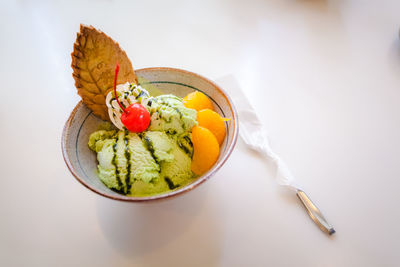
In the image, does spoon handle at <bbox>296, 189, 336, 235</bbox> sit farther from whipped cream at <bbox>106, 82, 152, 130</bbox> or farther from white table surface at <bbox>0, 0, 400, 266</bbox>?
whipped cream at <bbox>106, 82, 152, 130</bbox>

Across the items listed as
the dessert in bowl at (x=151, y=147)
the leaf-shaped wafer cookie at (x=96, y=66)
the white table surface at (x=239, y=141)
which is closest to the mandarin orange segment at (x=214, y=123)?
the dessert in bowl at (x=151, y=147)

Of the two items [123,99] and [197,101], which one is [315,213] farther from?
[123,99]

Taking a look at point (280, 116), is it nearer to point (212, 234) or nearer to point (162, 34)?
point (212, 234)

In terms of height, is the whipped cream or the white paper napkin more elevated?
the whipped cream

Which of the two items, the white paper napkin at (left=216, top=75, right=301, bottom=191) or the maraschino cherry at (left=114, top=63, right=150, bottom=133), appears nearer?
the maraschino cherry at (left=114, top=63, right=150, bottom=133)

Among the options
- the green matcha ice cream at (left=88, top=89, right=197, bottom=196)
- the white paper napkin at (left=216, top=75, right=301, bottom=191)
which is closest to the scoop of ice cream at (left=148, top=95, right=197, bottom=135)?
the green matcha ice cream at (left=88, top=89, right=197, bottom=196)

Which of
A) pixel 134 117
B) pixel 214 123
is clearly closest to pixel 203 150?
pixel 214 123
